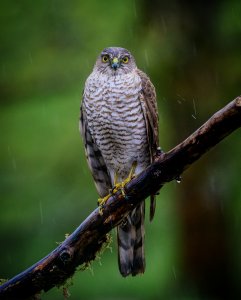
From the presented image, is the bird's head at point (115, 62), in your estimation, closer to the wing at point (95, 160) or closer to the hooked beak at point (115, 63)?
the hooked beak at point (115, 63)

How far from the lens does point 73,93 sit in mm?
7426

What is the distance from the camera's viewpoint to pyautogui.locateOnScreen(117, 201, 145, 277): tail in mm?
4789

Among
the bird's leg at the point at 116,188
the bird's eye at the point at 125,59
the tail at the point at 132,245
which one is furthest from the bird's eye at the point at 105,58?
the tail at the point at 132,245

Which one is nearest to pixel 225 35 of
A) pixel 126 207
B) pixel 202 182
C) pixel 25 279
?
pixel 202 182

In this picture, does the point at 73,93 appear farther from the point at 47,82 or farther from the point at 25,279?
the point at 25,279

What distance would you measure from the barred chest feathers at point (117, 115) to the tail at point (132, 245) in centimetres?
52

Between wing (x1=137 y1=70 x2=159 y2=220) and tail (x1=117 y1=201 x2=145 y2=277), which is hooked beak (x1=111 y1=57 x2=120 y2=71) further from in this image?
tail (x1=117 y1=201 x2=145 y2=277)

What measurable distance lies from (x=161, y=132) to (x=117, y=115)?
8.57ft

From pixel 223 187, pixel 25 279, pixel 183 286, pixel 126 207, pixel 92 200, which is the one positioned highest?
pixel 126 207

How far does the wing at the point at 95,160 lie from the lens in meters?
5.29

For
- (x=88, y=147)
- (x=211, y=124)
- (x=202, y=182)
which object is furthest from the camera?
(x=202, y=182)

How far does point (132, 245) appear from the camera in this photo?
4.92 metres

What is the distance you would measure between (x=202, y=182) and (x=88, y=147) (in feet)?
5.44

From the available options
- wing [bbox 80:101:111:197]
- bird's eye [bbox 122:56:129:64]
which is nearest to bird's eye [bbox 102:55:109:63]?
bird's eye [bbox 122:56:129:64]
